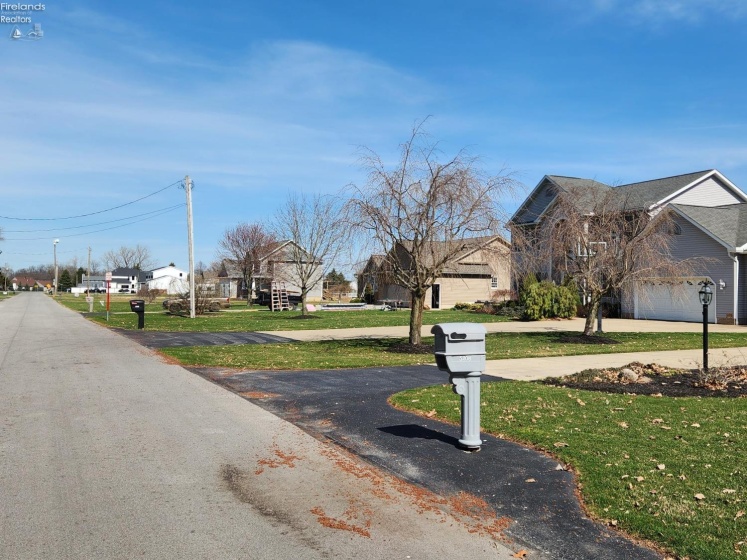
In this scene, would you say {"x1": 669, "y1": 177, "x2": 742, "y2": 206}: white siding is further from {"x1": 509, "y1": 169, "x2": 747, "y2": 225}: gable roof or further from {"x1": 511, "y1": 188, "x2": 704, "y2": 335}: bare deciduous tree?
{"x1": 511, "y1": 188, "x2": 704, "y2": 335}: bare deciduous tree

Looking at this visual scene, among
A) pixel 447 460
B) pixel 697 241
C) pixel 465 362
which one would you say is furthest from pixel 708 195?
pixel 447 460

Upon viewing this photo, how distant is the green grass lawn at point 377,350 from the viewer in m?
14.8

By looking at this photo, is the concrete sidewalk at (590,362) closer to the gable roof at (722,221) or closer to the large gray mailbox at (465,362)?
the large gray mailbox at (465,362)

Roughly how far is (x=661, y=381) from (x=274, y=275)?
38505 millimetres

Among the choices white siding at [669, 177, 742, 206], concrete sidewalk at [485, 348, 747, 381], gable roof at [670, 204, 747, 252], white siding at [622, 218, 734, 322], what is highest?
white siding at [669, 177, 742, 206]

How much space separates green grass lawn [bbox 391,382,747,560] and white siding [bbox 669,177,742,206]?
28.1 meters

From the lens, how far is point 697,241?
30547 millimetres

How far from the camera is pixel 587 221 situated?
21.9 m

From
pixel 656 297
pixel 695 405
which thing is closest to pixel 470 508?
pixel 695 405

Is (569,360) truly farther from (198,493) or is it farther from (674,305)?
(674,305)

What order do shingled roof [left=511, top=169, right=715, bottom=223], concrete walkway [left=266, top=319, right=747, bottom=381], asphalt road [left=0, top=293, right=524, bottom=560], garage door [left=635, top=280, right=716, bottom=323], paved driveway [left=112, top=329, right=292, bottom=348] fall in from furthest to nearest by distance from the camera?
shingled roof [left=511, top=169, right=715, bottom=223], garage door [left=635, top=280, right=716, bottom=323], paved driveway [left=112, top=329, right=292, bottom=348], concrete walkway [left=266, top=319, right=747, bottom=381], asphalt road [left=0, top=293, right=524, bottom=560]

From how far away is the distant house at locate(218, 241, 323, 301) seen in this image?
147 feet

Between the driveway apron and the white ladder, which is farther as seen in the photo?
the white ladder

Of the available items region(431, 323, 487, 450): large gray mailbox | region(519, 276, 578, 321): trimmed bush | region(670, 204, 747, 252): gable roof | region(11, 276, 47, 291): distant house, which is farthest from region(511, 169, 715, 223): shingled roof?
region(11, 276, 47, 291): distant house
